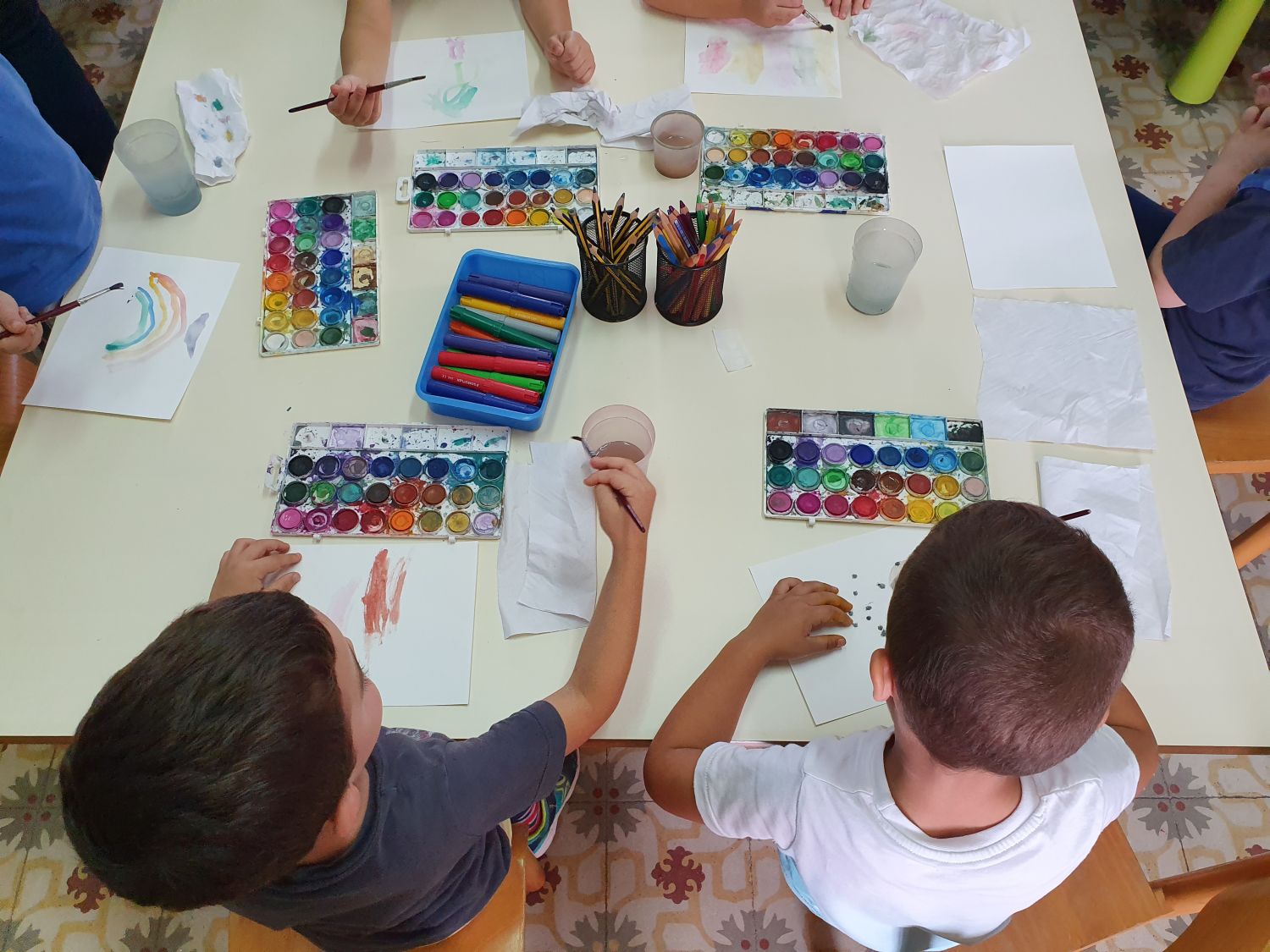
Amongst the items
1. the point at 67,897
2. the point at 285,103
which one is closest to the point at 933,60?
the point at 285,103

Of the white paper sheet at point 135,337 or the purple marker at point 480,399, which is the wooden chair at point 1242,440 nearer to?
the purple marker at point 480,399

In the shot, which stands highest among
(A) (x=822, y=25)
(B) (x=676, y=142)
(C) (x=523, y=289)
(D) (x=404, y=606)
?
(A) (x=822, y=25)

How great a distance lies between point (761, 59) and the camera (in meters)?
1.41

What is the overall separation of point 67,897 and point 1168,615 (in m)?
1.82

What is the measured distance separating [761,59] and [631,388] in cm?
68

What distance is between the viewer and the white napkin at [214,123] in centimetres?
130

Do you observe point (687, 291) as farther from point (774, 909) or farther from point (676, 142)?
point (774, 909)

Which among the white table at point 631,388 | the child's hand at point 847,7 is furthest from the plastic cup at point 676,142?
the child's hand at point 847,7

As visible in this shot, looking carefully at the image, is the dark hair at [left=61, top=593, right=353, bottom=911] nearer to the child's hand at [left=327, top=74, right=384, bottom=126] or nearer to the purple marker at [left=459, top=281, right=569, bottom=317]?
the purple marker at [left=459, top=281, right=569, bottom=317]

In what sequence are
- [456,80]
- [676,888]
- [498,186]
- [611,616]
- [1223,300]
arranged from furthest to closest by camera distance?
[676,888] → [456,80] → [498,186] → [1223,300] → [611,616]

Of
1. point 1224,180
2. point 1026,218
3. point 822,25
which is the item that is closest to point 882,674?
point 1026,218

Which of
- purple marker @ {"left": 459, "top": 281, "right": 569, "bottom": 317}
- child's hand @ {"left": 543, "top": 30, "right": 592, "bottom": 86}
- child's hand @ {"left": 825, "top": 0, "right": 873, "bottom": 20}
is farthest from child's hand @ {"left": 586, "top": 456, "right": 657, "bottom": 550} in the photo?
child's hand @ {"left": 825, "top": 0, "right": 873, "bottom": 20}

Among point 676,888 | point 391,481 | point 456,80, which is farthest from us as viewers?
point 676,888

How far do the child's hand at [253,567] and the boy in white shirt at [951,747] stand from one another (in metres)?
0.48
